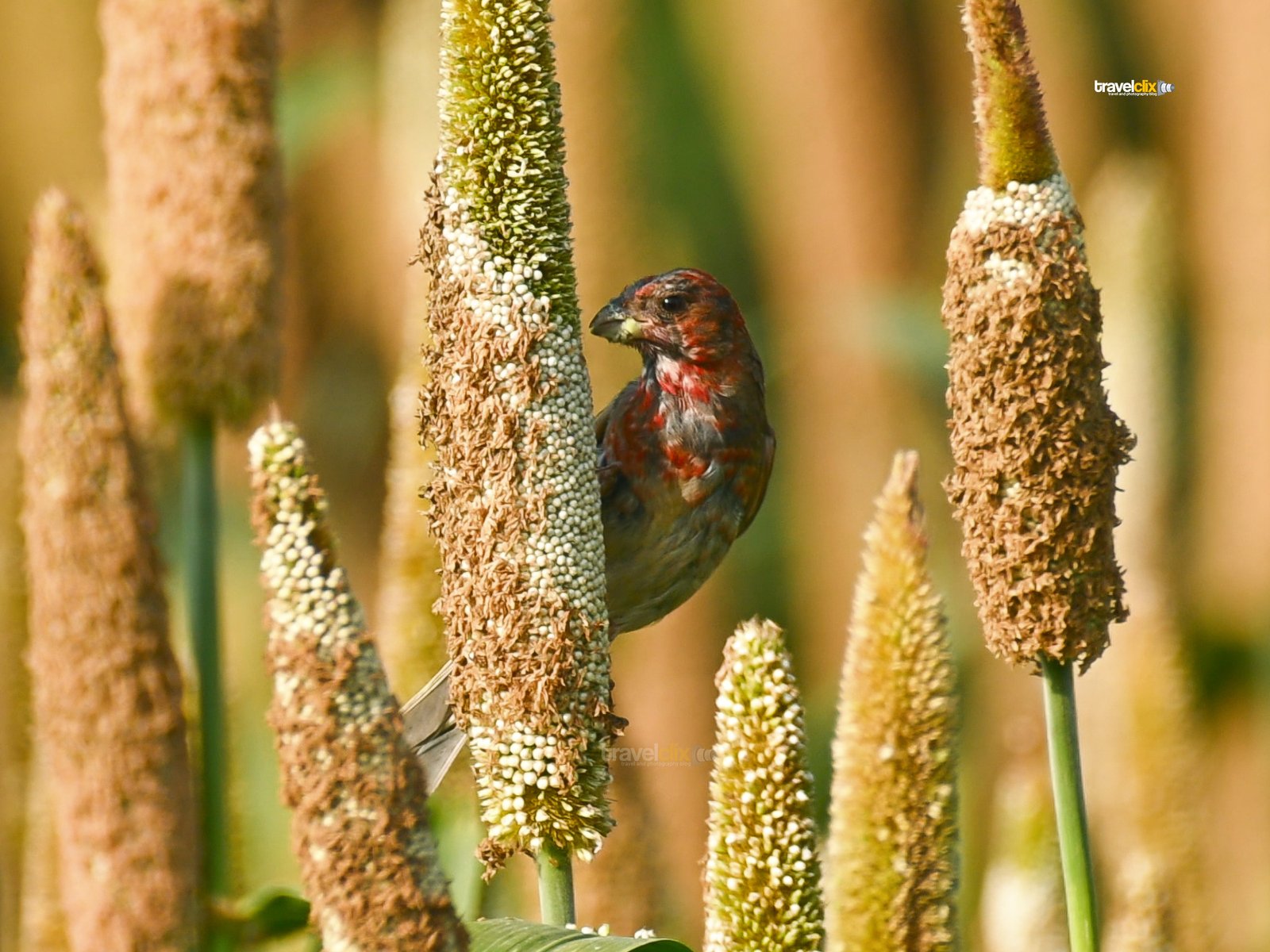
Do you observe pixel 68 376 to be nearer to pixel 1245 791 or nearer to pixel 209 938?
pixel 209 938

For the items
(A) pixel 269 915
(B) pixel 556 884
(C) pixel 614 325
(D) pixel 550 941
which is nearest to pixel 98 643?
(A) pixel 269 915

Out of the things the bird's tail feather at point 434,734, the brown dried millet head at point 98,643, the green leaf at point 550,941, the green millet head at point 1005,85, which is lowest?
the green leaf at point 550,941

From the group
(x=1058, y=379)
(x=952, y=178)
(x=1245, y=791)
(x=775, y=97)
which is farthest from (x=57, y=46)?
(x=1058, y=379)

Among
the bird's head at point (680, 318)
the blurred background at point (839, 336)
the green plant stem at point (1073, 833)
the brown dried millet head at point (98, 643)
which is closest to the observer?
the brown dried millet head at point (98, 643)

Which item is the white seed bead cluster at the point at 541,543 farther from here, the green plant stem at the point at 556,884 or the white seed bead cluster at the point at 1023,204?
the white seed bead cluster at the point at 1023,204

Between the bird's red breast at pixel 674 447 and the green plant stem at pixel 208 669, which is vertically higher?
the bird's red breast at pixel 674 447

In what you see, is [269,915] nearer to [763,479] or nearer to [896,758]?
[896,758]

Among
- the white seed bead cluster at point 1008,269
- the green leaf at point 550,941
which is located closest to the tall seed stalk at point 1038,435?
the white seed bead cluster at point 1008,269

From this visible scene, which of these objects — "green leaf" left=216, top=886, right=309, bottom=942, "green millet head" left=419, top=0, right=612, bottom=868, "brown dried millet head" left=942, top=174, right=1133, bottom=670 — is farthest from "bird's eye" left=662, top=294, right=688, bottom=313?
"green leaf" left=216, top=886, right=309, bottom=942
